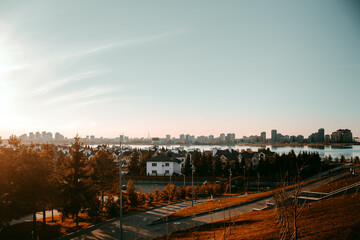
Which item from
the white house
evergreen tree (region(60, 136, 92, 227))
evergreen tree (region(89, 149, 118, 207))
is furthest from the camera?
the white house

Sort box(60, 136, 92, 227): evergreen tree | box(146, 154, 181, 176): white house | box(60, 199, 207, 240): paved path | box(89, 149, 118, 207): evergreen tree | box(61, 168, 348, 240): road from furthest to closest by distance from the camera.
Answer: box(146, 154, 181, 176): white house
box(89, 149, 118, 207): evergreen tree
box(60, 136, 92, 227): evergreen tree
box(61, 168, 348, 240): road
box(60, 199, 207, 240): paved path

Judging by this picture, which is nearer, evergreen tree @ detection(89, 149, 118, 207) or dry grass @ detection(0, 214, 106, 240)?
dry grass @ detection(0, 214, 106, 240)

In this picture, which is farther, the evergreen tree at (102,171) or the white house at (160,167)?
the white house at (160,167)

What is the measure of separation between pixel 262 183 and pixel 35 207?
1768 inches

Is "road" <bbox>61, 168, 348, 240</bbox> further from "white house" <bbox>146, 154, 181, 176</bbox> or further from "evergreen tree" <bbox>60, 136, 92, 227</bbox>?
"white house" <bbox>146, 154, 181, 176</bbox>

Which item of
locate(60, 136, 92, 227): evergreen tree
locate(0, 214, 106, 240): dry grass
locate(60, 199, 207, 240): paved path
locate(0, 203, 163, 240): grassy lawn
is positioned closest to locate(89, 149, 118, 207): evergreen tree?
locate(0, 203, 163, 240): grassy lawn

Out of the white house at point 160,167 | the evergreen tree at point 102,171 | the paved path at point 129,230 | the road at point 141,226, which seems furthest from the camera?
the white house at point 160,167

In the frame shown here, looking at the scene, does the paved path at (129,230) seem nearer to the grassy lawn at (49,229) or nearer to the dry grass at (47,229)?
the grassy lawn at (49,229)

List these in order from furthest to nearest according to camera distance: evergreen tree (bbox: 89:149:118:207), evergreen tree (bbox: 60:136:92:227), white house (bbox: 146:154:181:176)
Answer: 1. white house (bbox: 146:154:181:176)
2. evergreen tree (bbox: 89:149:118:207)
3. evergreen tree (bbox: 60:136:92:227)

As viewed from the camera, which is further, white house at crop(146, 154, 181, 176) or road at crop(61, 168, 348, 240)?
white house at crop(146, 154, 181, 176)

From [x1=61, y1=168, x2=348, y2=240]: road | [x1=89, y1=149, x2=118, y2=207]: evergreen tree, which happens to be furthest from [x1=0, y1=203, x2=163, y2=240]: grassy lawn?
[x1=89, y1=149, x2=118, y2=207]: evergreen tree

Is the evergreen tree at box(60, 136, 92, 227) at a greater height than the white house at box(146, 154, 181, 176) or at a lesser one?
greater

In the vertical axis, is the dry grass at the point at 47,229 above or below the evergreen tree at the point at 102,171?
below

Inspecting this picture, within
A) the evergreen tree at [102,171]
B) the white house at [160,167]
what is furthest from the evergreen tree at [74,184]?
the white house at [160,167]
